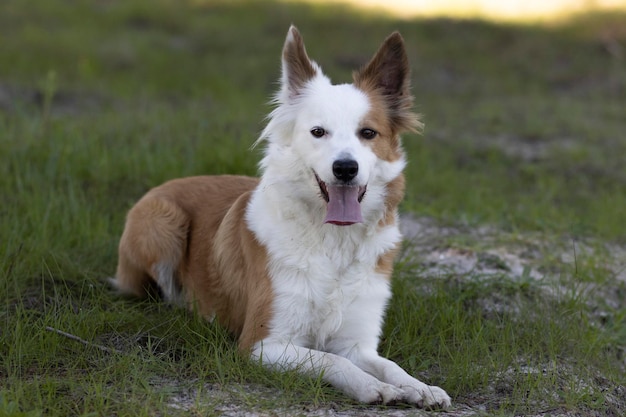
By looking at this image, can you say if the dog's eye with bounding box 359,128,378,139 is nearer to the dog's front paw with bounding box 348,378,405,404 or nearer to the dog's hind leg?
→ the dog's front paw with bounding box 348,378,405,404

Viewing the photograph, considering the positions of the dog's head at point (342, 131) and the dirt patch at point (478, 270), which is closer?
the dirt patch at point (478, 270)

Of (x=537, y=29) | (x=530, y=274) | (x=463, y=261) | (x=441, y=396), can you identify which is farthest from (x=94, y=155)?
(x=537, y=29)

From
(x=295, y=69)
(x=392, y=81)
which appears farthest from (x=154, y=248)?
(x=392, y=81)

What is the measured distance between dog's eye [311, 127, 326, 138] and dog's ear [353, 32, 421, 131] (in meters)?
0.39

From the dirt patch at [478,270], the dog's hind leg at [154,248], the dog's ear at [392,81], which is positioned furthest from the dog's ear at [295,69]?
the dirt patch at [478,270]

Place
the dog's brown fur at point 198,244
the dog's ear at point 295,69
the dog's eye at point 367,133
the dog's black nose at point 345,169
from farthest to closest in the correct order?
the dog's brown fur at point 198,244, the dog's ear at point 295,69, the dog's eye at point 367,133, the dog's black nose at point 345,169

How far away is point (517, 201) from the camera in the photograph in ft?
24.8

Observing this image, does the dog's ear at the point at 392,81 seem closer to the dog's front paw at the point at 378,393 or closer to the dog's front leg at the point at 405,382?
the dog's front leg at the point at 405,382

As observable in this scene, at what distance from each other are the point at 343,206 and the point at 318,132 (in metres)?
0.39

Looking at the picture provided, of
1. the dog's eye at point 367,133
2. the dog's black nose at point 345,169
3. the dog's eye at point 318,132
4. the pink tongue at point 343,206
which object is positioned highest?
the dog's eye at point 367,133

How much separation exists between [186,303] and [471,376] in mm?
1692

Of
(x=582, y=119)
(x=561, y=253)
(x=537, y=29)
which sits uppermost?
(x=537, y=29)

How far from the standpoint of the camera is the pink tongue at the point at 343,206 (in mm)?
4004

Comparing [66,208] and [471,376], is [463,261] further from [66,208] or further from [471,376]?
[66,208]
